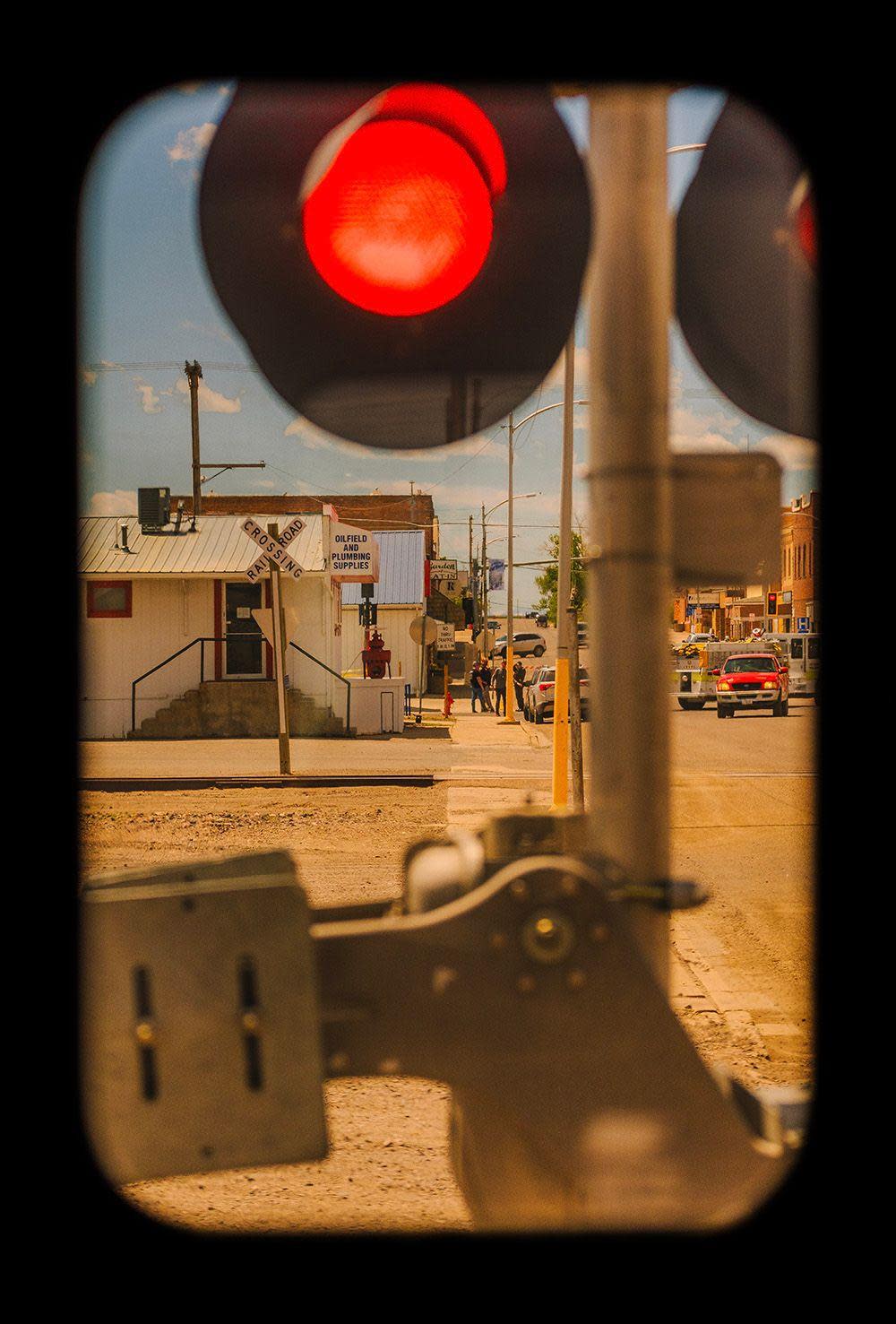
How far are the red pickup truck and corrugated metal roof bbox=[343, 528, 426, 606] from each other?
797cm

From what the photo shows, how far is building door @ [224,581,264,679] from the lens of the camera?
21203mm

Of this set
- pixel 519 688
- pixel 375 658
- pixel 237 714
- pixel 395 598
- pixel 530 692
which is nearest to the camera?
pixel 237 714

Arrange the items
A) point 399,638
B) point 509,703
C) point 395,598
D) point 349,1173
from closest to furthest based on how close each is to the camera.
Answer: point 349,1173
point 509,703
point 395,598
point 399,638

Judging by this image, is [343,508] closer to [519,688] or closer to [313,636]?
[519,688]

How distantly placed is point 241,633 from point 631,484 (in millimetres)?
20103

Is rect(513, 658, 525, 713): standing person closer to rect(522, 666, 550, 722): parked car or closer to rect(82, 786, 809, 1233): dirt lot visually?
rect(522, 666, 550, 722): parked car

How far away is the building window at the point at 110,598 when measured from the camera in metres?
21.0

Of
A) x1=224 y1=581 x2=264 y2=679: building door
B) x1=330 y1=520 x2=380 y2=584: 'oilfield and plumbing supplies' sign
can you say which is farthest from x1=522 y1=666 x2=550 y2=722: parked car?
x1=224 y1=581 x2=264 y2=679: building door

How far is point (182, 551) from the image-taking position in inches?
831

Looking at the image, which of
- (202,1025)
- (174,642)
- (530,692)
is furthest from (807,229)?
(530,692)

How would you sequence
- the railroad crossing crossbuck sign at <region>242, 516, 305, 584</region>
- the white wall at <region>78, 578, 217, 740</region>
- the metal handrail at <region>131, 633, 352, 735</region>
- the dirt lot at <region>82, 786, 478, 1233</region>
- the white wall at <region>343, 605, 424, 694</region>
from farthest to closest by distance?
1. the white wall at <region>343, 605, 424, 694</region>
2. the white wall at <region>78, 578, 217, 740</region>
3. the metal handrail at <region>131, 633, 352, 735</region>
4. the railroad crossing crossbuck sign at <region>242, 516, 305, 584</region>
5. the dirt lot at <region>82, 786, 478, 1233</region>

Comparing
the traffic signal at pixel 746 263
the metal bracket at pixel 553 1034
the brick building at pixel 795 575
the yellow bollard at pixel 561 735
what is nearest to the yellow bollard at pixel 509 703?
the yellow bollard at pixel 561 735

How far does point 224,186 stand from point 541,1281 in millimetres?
1506

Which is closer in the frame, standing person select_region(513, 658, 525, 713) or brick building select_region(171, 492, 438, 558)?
brick building select_region(171, 492, 438, 558)
